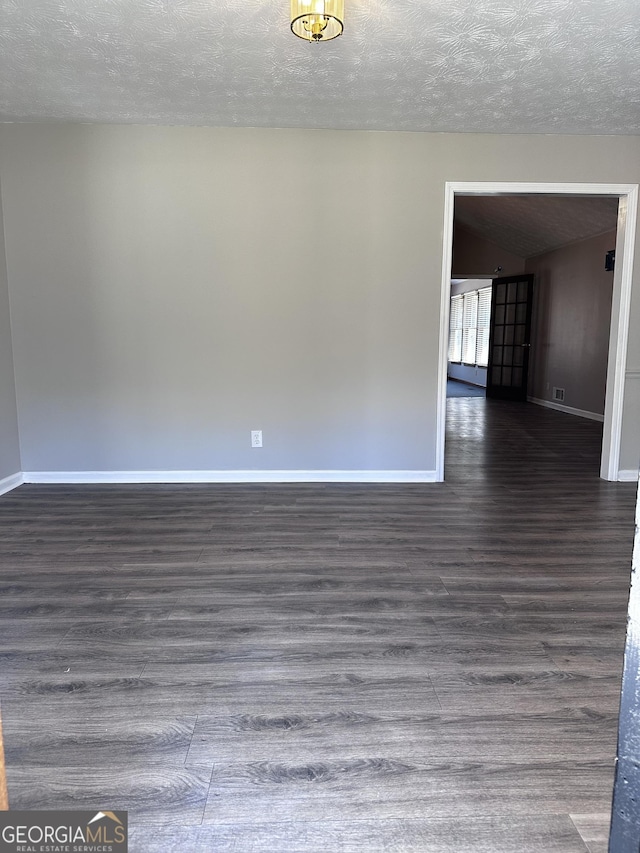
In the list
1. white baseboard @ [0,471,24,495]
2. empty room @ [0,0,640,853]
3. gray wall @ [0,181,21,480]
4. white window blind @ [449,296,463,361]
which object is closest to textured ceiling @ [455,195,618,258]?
empty room @ [0,0,640,853]

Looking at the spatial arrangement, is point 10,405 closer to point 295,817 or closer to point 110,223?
point 110,223

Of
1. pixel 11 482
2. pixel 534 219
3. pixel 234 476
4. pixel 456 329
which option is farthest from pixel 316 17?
pixel 456 329

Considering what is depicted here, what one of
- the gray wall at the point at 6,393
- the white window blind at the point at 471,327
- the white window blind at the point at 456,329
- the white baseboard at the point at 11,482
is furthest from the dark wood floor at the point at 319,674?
the white window blind at the point at 456,329

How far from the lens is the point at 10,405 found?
12.5 feet

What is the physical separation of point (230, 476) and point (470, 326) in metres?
9.76

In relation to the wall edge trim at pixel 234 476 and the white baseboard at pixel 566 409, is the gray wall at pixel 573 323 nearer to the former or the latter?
the white baseboard at pixel 566 409

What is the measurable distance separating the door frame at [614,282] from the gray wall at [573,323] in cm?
312

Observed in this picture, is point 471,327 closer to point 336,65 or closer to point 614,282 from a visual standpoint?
point 614,282

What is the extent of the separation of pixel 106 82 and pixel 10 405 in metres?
2.28

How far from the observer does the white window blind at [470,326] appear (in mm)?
12047

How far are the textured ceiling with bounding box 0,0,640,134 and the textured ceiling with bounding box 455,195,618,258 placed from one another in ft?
8.85

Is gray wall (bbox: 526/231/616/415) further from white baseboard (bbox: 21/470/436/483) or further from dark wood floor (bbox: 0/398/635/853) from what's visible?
dark wood floor (bbox: 0/398/635/853)

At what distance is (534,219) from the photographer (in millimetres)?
7410

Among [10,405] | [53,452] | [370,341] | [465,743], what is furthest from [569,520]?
[10,405]
